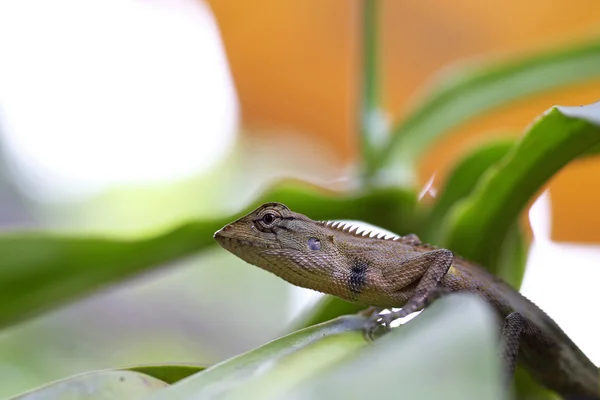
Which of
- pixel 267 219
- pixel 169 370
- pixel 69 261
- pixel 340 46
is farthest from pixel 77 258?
pixel 340 46

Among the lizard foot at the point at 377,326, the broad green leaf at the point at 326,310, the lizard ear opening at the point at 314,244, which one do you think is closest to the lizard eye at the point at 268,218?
the lizard ear opening at the point at 314,244

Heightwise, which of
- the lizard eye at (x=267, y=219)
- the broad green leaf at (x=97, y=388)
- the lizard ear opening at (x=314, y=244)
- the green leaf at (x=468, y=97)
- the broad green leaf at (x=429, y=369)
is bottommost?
the broad green leaf at (x=97, y=388)

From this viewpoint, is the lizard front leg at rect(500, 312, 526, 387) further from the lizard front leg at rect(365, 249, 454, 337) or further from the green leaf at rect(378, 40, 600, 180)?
the green leaf at rect(378, 40, 600, 180)

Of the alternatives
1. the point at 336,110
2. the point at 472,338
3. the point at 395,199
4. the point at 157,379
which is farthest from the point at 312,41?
the point at 472,338

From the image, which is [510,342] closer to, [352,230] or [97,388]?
[352,230]

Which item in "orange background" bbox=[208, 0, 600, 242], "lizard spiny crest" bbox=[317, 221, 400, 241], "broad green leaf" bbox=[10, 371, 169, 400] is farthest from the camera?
"orange background" bbox=[208, 0, 600, 242]

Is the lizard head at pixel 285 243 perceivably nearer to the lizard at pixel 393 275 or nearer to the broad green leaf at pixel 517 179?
the lizard at pixel 393 275

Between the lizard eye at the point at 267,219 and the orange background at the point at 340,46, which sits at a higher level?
the orange background at the point at 340,46

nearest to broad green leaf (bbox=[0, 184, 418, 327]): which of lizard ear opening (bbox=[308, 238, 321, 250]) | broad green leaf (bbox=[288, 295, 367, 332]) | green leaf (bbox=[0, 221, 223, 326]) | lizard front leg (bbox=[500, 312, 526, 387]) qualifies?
green leaf (bbox=[0, 221, 223, 326])
